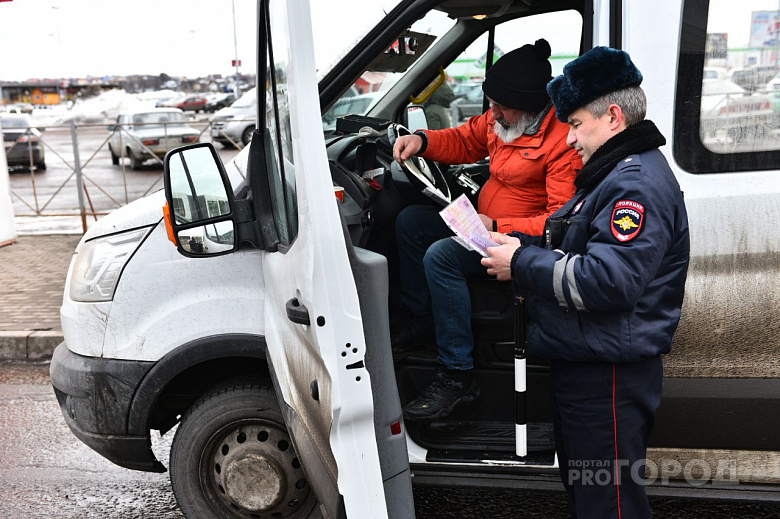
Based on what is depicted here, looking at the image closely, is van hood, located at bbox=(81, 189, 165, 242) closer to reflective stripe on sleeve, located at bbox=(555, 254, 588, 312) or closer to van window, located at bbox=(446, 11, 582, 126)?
reflective stripe on sleeve, located at bbox=(555, 254, 588, 312)

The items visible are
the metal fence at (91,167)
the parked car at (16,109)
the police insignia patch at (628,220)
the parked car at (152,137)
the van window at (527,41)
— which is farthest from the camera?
the parked car at (16,109)

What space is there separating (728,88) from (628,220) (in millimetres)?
844

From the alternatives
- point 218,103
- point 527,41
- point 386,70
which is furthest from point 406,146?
point 218,103

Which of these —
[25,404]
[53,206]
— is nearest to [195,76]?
[53,206]

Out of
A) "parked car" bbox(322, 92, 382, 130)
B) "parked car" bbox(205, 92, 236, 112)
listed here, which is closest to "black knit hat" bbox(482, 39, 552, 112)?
"parked car" bbox(322, 92, 382, 130)

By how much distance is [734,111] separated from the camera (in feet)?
8.52

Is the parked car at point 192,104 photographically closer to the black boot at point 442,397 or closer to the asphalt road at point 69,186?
the asphalt road at point 69,186

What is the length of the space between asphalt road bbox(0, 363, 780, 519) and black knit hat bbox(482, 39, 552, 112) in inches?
61.2

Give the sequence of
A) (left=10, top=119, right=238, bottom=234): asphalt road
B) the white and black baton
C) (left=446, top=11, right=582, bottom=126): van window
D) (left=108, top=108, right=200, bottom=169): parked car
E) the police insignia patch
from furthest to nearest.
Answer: (left=108, top=108, right=200, bottom=169): parked car
(left=10, top=119, right=238, bottom=234): asphalt road
(left=446, top=11, right=582, bottom=126): van window
the white and black baton
the police insignia patch

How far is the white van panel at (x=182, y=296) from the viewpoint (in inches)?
111

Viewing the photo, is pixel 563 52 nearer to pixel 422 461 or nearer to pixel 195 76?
pixel 422 461

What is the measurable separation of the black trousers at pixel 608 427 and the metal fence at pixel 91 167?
26.8ft

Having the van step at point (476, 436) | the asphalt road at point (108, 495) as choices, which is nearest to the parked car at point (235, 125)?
the asphalt road at point (108, 495)

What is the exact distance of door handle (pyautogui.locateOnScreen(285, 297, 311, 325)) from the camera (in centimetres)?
210
